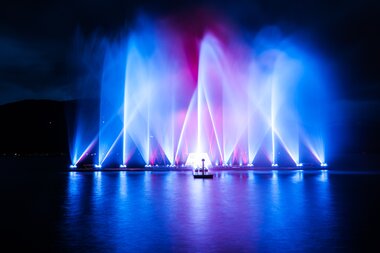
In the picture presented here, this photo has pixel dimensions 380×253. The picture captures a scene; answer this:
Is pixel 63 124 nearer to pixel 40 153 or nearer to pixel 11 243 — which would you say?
pixel 40 153

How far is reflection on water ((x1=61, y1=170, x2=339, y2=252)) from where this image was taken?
33.8 ft

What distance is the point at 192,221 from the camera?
1351 centimetres

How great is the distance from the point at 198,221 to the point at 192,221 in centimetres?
21

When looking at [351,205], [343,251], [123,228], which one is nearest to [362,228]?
[343,251]

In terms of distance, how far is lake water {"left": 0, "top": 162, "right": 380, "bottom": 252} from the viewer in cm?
1026

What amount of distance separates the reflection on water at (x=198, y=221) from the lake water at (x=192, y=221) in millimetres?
27

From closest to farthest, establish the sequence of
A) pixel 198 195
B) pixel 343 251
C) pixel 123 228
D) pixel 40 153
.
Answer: pixel 343 251 < pixel 123 228 < pixel 198 195 < pixel 40 153

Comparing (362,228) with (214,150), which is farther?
(214,150)

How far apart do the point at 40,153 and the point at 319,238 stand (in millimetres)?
171356

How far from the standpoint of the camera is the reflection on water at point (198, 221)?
10312mm

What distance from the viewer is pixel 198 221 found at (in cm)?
1352

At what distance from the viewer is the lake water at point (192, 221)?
10265 millimetres

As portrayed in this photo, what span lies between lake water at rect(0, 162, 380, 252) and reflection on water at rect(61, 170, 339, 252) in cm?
3

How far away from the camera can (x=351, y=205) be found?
56.4ft
